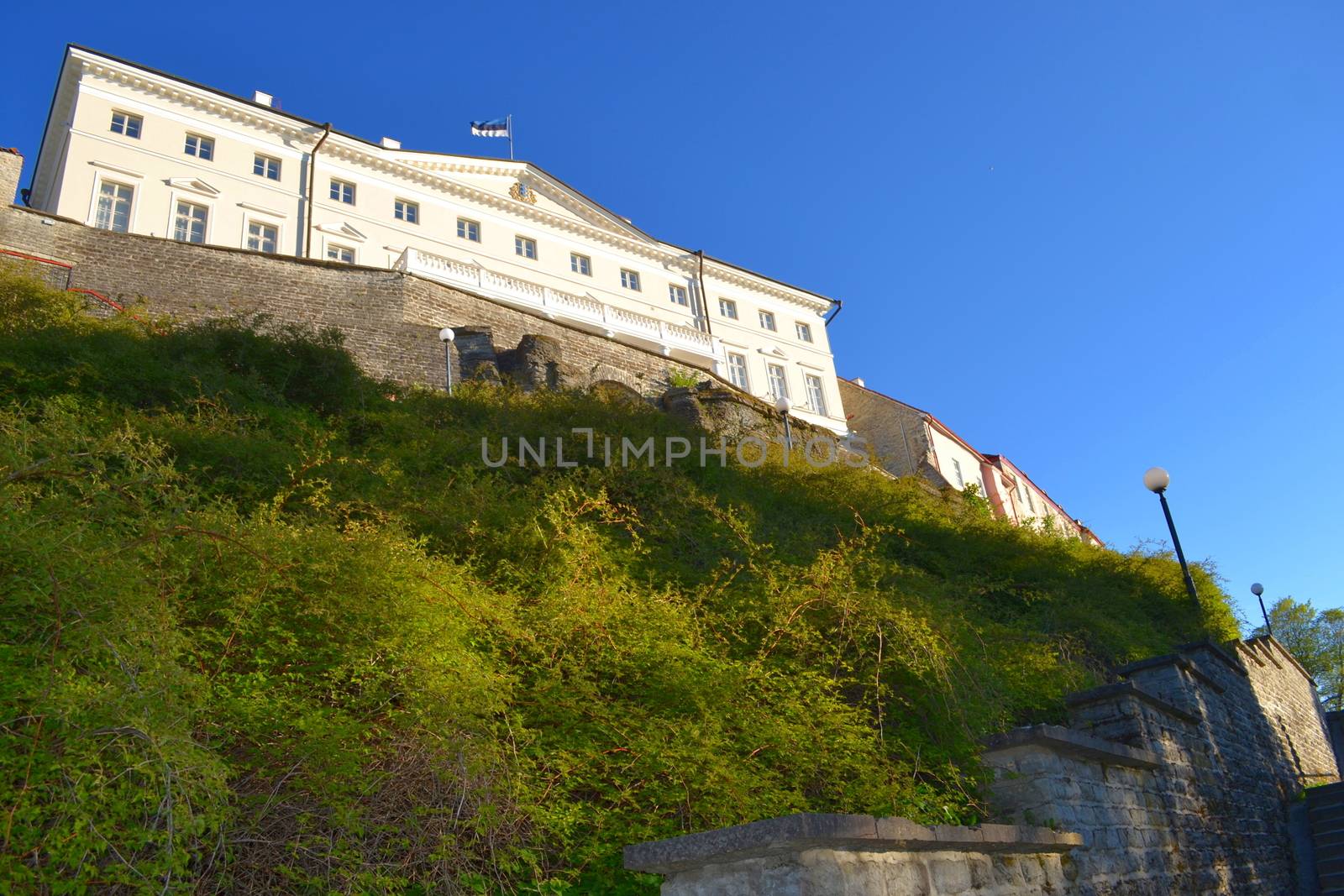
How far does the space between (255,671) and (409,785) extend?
897mm

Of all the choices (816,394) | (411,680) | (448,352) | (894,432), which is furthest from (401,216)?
(411,680)

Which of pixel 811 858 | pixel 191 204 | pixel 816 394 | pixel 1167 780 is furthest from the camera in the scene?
pixel 816 394

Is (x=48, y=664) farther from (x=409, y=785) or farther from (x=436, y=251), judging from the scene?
(x=436, y=251)

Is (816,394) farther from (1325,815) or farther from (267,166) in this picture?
(1325,815)

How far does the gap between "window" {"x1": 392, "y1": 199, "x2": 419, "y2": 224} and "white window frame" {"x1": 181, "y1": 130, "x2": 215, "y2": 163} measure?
4.62 m

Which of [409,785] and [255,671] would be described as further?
[255,671]

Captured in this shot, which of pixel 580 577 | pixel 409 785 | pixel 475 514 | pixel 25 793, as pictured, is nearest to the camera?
pixel 25 793

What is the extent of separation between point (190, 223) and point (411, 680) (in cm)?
2095

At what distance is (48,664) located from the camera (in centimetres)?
312

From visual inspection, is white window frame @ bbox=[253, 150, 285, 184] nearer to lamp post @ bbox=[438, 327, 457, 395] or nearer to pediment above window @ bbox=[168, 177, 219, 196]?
pediment above window @ bbox=[168, 177, 219, 196]

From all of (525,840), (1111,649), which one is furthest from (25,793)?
(1111,649)

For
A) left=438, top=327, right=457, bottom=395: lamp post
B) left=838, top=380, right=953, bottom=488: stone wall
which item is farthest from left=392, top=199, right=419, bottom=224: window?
left=838, top=380, right=953, bottom=488: stone wall

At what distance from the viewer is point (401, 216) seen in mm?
25422

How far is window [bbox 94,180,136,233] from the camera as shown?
20016 mm
